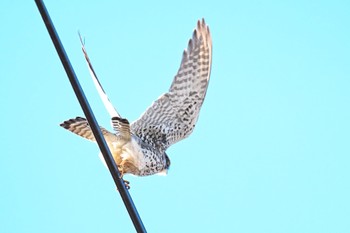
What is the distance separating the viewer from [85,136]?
15.8 feet

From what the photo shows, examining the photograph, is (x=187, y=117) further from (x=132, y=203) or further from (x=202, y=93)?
(x=132, y=203)

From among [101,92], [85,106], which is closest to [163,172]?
[101,92]

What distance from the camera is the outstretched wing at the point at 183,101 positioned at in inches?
239

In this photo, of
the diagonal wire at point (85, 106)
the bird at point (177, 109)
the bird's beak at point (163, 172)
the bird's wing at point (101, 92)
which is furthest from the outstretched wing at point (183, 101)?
the diagonal wire at point (85, 106)

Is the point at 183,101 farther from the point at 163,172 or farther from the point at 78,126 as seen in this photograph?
the point at 78,126

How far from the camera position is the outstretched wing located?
6070 millimetres

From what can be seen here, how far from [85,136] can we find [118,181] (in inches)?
67.3

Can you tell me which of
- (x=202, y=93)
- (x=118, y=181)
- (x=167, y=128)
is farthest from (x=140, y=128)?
(x=118, y=181)

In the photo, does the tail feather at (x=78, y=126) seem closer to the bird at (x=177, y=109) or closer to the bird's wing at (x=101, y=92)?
the bird's wing at (x=101, y=92)

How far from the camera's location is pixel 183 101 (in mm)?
6227

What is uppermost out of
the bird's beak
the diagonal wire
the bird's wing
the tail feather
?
the bird's wing

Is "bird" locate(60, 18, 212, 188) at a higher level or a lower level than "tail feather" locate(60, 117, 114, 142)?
higher

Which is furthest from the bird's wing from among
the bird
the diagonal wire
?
the diagonal wire

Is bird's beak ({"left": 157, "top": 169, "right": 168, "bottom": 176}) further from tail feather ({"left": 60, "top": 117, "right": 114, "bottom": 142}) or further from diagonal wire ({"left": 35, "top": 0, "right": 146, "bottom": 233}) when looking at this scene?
diagonal wire ({"left": 35, "top": 0, "right": 146, "bottom": 233})
